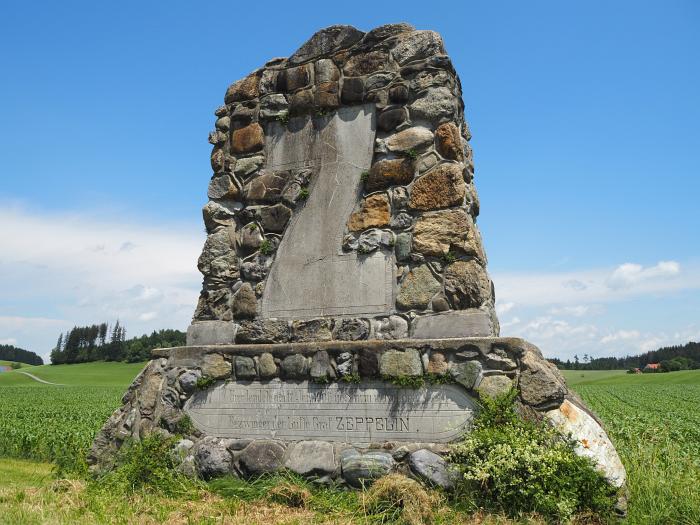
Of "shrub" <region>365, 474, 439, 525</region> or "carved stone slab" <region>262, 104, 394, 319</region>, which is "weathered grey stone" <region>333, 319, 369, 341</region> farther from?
"shrub" <region>365, 474, 439, 525</region>

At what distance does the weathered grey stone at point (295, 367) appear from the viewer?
5.02 meters

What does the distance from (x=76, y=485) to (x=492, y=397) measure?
3.80 metres

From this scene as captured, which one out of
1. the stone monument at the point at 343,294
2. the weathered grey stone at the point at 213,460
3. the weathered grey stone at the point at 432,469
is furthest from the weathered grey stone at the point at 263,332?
the weathered grey stone at the point at 432,469

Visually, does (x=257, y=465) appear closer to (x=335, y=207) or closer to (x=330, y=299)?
(x=330, y=299)

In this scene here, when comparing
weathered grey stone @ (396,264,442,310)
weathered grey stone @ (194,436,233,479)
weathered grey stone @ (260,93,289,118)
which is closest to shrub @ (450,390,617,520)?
weathered grey stone @ (396,264,442,310)

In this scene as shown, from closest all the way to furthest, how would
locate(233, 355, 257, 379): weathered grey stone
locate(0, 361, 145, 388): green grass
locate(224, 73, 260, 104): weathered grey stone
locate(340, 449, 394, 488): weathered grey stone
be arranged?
1. locate(340, 449, 394, 488): weathered grey stone
2. locate(233, 355, 257, 379): weathered grey stone
3. locate(224, 73, 260, 104): weathered grey stone
4. locate(0, 361, 145, 388): green grass

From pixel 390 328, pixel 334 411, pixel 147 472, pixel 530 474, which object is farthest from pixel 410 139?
pixel 147 472

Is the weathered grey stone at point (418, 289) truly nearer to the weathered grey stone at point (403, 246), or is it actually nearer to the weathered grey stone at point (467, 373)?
the weathered grey stone at point (403, 246)

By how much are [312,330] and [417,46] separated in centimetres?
299

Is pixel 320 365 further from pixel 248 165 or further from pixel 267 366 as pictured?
pixel 248 165

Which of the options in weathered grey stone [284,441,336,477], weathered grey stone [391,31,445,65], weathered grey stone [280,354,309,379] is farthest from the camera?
weathered grey stone [391,31,445,65]

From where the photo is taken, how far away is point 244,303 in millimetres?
5660

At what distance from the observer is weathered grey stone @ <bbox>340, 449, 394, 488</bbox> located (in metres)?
4.40

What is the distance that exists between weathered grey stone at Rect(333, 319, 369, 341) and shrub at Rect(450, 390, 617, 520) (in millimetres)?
1369
